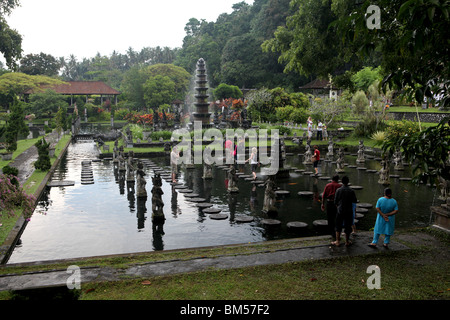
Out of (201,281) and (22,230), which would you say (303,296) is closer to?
(201,281)

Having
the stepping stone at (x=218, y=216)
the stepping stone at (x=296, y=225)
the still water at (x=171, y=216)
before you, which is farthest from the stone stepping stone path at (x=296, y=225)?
the stepping stone at (x=218, y=216)

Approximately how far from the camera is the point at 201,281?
7289mm

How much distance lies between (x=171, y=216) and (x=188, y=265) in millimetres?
5364

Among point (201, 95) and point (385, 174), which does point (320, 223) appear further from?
point (201, 95)

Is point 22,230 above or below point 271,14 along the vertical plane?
below

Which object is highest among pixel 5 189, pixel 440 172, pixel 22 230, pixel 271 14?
pixel 271 14

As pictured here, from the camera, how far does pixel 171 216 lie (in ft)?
44.1

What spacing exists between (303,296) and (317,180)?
44.0 ft

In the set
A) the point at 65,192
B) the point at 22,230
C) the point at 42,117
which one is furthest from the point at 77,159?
the point at 42,117

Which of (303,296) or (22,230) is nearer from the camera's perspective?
(303,296)

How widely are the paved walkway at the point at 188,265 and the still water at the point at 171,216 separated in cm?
192

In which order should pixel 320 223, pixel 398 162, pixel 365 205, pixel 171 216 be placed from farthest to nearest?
pixel 398 162
pixel 365 205
pixel 171 216
pixel 320 223

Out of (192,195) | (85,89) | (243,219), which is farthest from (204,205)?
(85,89)

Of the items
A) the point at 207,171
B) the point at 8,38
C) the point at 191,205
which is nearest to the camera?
the point at 191,205
